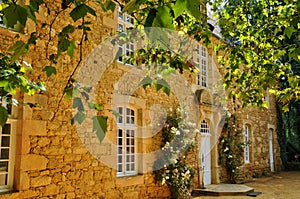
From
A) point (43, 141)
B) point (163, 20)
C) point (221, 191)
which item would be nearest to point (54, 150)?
point (43, 141)

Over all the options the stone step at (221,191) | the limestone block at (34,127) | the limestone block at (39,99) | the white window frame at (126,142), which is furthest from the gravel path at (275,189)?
the limestone block at (39,99)

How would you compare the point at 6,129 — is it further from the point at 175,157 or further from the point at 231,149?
the point at 231,149

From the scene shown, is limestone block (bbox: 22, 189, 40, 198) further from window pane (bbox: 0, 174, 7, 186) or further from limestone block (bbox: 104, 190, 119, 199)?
limestone block (bbox: 104, 190, 119, 199)

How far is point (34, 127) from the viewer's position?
16.9 feet

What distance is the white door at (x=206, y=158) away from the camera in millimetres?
A: 10305

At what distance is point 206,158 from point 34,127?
684 cm

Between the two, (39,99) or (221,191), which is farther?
(221,191)

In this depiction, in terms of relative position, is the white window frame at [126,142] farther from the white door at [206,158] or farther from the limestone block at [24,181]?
the white door at [206,158]

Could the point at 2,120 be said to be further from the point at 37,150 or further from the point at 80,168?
the point at 80,168

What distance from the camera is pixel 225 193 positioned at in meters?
8.97

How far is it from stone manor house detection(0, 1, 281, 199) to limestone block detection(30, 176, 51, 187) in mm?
16

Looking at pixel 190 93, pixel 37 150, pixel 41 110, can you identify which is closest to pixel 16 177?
pixel 37 150

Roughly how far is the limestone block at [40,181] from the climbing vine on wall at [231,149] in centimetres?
713

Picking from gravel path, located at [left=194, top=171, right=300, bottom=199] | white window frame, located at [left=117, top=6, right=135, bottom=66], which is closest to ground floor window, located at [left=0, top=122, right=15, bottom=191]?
white window frame, located at [left=117, top=6, right=135, bottom=66]
